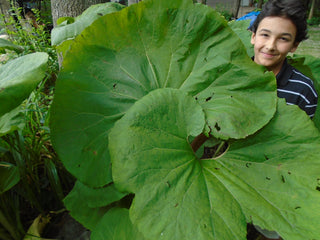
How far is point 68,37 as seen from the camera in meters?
1.47

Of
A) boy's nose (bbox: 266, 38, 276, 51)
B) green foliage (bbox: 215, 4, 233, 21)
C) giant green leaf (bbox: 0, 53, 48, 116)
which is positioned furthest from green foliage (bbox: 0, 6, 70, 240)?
green foliage (bbox: 215, 4, 233, 21)

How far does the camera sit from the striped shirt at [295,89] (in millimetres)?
1544

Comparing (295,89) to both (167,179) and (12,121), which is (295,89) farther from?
(12,121)

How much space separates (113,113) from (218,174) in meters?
0.58

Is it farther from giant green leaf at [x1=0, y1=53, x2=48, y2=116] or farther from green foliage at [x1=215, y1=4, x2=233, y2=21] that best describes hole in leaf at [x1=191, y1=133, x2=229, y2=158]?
green foliage at [x1=215, y1=4, x2=233, y2=21]

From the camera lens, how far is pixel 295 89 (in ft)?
5.08

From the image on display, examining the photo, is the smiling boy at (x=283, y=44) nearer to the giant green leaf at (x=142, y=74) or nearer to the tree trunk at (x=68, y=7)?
the giant green leaf at (x=142, y=74)

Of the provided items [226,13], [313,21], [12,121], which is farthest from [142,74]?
[313,21]

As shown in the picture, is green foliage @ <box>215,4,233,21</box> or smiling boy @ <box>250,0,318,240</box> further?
green foliage @ <box>215,4,233,21</box>

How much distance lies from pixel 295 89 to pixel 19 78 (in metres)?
1.58

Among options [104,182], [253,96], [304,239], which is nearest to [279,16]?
[253,96]

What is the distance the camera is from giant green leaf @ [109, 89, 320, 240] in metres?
0.86

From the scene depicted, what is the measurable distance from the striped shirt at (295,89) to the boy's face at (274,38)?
5.4 inches

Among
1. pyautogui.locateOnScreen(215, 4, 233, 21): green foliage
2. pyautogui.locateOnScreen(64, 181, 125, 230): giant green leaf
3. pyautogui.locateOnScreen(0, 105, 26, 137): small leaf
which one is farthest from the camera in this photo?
pyautogui.locateOnScreen(215, 4, 233, 21): green foliage
